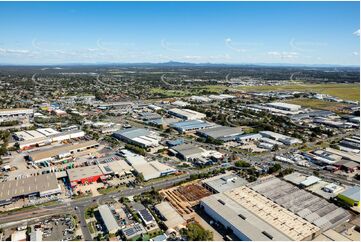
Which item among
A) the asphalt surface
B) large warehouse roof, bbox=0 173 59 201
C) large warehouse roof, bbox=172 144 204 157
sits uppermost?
large warehouse roof, bbox=0 173 59 201

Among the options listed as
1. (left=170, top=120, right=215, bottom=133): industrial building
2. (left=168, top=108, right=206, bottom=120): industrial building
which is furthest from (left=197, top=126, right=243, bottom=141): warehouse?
(left=168, top=108, right=206, bottom=120): industrial building

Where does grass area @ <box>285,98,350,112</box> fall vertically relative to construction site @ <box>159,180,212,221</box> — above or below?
above

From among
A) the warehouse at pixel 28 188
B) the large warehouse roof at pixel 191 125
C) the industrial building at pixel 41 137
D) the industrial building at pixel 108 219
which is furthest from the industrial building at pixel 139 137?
the industrial building at pixel 108 219

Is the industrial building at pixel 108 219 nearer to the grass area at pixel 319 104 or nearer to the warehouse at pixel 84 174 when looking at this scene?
the warehouse at pixel 84 174

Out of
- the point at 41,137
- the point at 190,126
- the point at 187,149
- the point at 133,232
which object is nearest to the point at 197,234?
the point at 133,232

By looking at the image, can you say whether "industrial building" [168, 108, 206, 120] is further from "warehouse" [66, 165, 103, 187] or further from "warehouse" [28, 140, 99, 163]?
"warehouse" [66, 165, 103, 187]

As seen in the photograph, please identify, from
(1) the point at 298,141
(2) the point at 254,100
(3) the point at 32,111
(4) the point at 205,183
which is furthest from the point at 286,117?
(3) the point at 32,111
